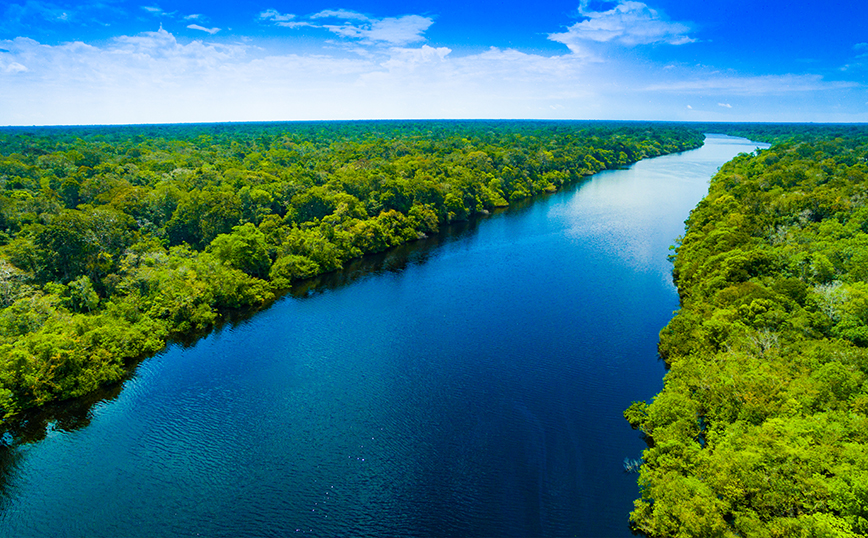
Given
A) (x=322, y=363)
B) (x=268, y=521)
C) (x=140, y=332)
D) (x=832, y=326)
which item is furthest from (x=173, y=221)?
(x=832, y=326)

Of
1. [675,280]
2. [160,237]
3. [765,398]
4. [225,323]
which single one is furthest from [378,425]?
[160,237]

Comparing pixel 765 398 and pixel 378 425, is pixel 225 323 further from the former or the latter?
pixel 765 398

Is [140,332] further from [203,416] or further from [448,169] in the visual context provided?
[448,169]

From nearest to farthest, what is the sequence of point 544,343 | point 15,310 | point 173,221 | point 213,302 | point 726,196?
point 15,310 → point 544,343 → point 213,302 → point 173,221 → point 726,196

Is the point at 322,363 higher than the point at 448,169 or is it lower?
lower

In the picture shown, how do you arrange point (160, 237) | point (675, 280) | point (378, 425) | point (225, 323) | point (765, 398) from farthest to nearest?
point (160, 237)
point (675, 280)
point (225, 323)
point (378, 425)
point (765, 398)


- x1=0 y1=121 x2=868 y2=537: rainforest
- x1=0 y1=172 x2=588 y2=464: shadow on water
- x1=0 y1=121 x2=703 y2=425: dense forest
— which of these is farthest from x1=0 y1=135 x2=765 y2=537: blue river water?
x1=0 y1=121 x2=703 y2=425: dense forest
